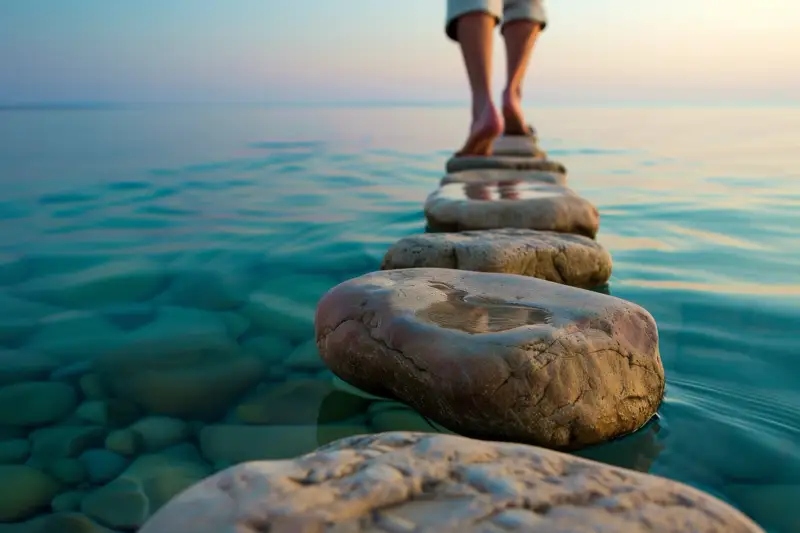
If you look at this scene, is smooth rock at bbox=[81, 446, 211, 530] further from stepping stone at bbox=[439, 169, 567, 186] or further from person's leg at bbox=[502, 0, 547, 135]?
person's leg at bbox=[502, 0, 547, 135]

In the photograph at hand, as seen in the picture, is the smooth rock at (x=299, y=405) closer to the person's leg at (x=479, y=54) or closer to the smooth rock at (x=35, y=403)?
the smooth rock at (x=35, y=403)

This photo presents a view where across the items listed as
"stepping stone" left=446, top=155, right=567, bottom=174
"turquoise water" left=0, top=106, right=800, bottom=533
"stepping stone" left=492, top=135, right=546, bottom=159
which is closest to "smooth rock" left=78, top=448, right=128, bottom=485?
"turquoise water" left=0, top=106, right=800, bottom=533

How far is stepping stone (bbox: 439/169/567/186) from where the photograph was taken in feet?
11.9

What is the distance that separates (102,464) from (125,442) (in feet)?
0.28

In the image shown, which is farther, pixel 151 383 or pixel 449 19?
pixel 449 19

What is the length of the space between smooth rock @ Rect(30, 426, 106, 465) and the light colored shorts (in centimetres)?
343

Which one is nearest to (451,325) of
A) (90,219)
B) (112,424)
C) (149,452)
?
(149,452)

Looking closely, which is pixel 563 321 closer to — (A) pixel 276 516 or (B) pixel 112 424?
(A) pixel 276 516

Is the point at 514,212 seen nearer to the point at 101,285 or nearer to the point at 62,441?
the point at 101,285

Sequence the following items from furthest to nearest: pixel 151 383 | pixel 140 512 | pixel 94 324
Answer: pixel 94 324 < pixel 151 383 < pixel 140 512

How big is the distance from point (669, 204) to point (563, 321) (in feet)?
10.9

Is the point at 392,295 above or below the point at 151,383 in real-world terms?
above

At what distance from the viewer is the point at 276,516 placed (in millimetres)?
770

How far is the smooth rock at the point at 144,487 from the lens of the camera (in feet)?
3.87
